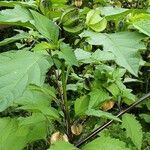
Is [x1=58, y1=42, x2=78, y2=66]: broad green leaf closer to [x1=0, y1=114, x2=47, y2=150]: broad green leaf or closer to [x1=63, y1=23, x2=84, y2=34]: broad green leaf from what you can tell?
[x1=63, y1=23, x2=84, y2=34]: broad green leaf

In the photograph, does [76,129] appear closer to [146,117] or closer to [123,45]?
[123,45]

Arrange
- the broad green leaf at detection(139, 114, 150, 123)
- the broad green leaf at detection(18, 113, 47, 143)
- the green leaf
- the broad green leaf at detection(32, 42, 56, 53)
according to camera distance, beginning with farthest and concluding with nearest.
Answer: the broad green leaf at detection(139, 114, 150, 123) < the green leaf < the broad green leaf at detection(18, 113, 47, 143) < the broad green leaf at detection(32, 42, 56, 53)

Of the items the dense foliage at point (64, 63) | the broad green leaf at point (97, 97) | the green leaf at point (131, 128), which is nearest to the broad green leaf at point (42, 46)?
the dense foliage at point (64, 63)

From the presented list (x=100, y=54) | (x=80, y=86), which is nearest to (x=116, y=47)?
(x=100, y=54)

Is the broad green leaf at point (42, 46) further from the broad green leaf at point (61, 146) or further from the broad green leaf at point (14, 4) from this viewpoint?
the broad green leaf at point (61, 146)

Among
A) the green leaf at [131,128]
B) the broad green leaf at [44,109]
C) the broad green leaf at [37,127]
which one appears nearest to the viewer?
the broad green leaf at [44,109]

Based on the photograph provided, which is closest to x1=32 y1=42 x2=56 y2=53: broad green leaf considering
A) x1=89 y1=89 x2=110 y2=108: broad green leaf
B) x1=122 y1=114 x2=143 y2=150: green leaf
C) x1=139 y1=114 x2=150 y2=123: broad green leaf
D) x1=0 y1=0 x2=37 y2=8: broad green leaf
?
x1=0 y1=0 x2=37 y2=8: broad green leaf

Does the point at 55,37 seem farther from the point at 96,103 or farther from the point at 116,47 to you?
the point at 96,103
